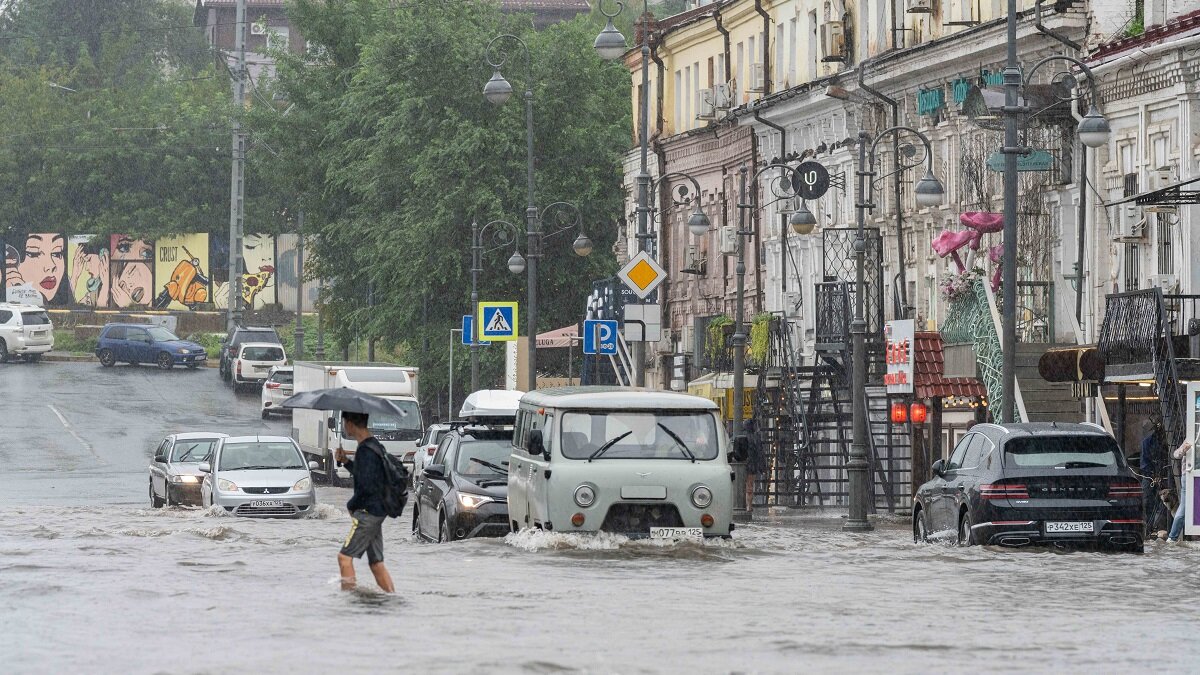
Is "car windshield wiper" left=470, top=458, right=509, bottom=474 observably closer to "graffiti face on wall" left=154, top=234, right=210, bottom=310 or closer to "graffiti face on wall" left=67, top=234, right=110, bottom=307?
"graffiti face on wall" left=154, top=234, right=210, bottom=310

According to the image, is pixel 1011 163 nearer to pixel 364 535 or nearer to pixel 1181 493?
pixel 1181 493

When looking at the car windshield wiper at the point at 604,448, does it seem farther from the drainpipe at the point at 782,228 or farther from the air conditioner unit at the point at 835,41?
the drainpipe at the point at 782,228

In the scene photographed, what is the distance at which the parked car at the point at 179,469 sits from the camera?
40.9m

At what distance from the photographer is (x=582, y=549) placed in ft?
78.4

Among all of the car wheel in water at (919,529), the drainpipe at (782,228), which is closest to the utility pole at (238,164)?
the drainpipe at (782,228)

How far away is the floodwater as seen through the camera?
50.4 feet

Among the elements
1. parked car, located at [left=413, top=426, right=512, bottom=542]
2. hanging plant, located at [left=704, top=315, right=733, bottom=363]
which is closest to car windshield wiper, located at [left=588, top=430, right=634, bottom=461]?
parked car, located at [left=413, top=426, right=512, bottom=542]

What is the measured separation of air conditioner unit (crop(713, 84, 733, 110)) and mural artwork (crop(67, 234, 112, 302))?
52.8 meters

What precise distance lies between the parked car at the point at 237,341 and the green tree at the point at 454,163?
8953mm

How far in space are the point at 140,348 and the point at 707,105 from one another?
3381cm

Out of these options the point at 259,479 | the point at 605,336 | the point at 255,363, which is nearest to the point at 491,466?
the point at 259,479

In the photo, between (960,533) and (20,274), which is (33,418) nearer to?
(20,274)

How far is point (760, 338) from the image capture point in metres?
52.2

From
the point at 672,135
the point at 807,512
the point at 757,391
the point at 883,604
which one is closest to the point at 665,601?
the point at 883,604
